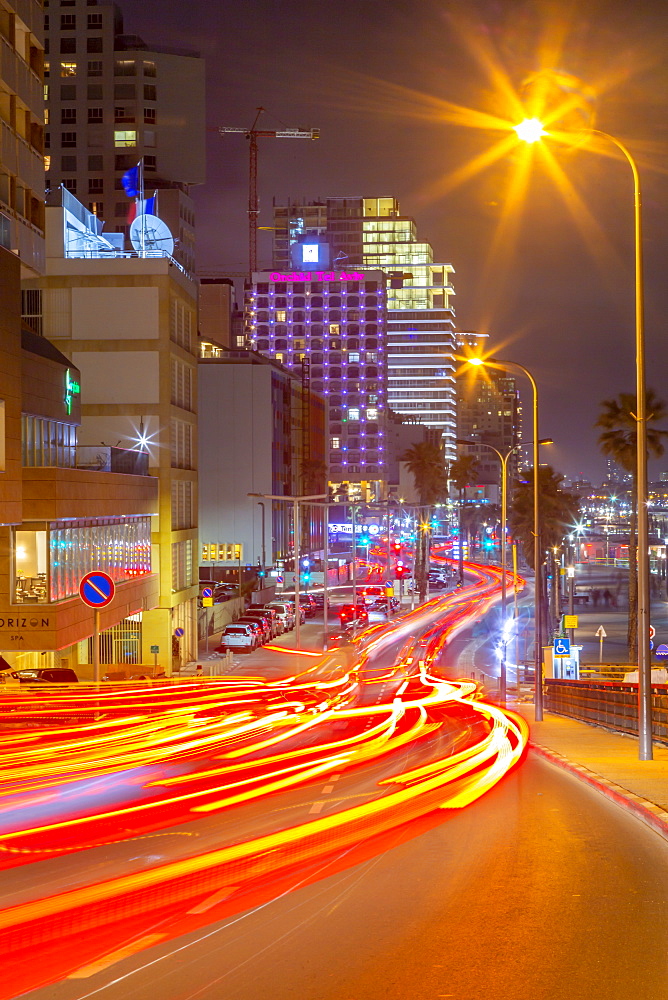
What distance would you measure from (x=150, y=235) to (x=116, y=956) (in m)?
51.1

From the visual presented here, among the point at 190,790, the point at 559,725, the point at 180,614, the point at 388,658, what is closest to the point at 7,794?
the point at 190,790

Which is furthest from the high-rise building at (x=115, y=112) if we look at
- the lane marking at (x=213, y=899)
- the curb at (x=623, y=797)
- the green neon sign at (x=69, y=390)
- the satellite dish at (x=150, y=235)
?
the lane marking at (x=213, y=899)

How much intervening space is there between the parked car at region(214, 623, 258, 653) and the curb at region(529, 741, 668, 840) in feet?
133

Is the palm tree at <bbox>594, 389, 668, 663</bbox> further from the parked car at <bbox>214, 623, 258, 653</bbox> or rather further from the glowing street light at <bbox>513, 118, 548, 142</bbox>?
the glowing street light at <bbox>513, 118, 548, 142</bbox>

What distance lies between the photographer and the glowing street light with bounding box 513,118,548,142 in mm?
18234

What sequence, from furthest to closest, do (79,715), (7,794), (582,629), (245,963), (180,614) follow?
1. (582,629)
2. (180,614)
3. (79,715)
4. (7,794)
5. (245,963)

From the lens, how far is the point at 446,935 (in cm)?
920

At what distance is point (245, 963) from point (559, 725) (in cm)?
2185

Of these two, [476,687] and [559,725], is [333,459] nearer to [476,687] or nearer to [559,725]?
→ [476,687]

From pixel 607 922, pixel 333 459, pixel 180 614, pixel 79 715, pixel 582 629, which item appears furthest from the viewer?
pixel 333 459

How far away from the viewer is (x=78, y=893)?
35.0 ft

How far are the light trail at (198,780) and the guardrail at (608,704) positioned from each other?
8.23 feet

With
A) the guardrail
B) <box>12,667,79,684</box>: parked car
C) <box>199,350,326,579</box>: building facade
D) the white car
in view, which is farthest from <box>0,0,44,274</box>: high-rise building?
<box>199,350,326,579</box>: building facade

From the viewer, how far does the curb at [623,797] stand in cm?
1355
